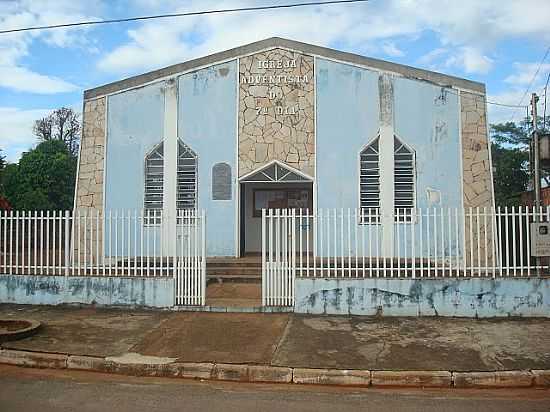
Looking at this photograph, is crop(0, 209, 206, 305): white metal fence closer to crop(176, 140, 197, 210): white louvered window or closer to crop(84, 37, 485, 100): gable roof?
crop(176, 140, 197, 210): white louvered window

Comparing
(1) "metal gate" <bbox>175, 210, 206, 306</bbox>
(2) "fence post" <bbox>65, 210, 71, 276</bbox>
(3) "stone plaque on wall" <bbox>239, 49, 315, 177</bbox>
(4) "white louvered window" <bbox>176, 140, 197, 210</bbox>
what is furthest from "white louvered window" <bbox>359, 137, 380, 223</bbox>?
(2) "fence post" <bbox>65, 210, 71, 276</bbox>

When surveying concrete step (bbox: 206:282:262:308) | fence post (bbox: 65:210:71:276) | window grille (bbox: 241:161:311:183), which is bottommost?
concrete step (bbox: 206:282:262:308)

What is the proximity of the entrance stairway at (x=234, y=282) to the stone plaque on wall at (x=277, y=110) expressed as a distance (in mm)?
2271

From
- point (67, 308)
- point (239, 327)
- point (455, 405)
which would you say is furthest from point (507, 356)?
point (67, 308)

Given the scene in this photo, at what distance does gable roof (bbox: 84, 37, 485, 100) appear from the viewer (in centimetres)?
1371

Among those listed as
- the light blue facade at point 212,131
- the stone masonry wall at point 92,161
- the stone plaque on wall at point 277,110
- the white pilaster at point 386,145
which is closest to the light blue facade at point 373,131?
the white pilaster at point 386,145

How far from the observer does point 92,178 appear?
1432 cm

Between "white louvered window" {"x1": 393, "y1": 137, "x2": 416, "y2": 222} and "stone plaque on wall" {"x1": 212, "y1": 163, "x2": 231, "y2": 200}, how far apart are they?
4.02 m

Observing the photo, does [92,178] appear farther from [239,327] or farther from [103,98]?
[239,327]

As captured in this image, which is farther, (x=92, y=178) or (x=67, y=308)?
(x=92, y=178)

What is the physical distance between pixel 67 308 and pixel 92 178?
478 cm

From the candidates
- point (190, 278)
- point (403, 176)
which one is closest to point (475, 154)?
point (403, 176)

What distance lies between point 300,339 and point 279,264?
1.92 meters

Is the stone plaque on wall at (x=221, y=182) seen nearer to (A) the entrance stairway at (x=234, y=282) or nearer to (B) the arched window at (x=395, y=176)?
(A) the entrance stairway at (x=234, y=282)
